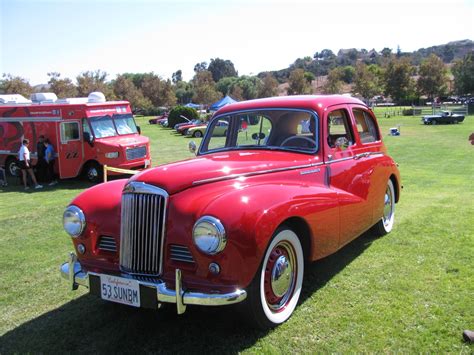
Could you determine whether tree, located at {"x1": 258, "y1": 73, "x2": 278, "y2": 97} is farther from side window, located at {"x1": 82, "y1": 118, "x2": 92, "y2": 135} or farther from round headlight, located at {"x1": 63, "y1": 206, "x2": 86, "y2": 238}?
round headlight, located at {"x1": 63, "y1": 206, "x2": 86, "y2": 238}

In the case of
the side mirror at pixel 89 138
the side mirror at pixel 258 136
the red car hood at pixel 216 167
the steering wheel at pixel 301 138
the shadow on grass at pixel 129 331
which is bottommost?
the shadow on grass at pixel 129 331

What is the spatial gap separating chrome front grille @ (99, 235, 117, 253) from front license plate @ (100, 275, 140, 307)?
35 centimetres

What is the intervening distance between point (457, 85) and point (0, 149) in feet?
228

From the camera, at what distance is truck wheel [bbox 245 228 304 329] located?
3.66 meters

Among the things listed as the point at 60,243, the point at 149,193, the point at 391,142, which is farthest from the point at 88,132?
the point at 391,142

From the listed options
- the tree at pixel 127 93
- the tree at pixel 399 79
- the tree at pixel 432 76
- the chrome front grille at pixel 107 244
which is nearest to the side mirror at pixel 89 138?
the chrome front grille at pixel 107 244

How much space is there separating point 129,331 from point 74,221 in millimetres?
1166

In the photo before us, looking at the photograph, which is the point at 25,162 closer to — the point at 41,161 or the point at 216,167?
the point at 41,161

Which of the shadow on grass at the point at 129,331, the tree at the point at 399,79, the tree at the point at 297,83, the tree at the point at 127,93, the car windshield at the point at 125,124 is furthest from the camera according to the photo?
the tree at the point at 297,83

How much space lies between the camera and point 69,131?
14.3 m

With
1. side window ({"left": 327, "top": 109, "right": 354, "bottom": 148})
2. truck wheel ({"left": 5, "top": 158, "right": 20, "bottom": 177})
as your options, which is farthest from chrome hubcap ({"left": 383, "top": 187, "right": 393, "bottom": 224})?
truck wheel ({"left": 5, "top": 158, "right": 20, "bottom": 177})

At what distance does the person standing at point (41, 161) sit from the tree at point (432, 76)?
66.1 metres

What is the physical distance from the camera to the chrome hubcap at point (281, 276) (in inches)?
154

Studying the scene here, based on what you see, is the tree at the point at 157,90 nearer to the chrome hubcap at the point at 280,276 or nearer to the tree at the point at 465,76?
the tree at the point at 465,76
